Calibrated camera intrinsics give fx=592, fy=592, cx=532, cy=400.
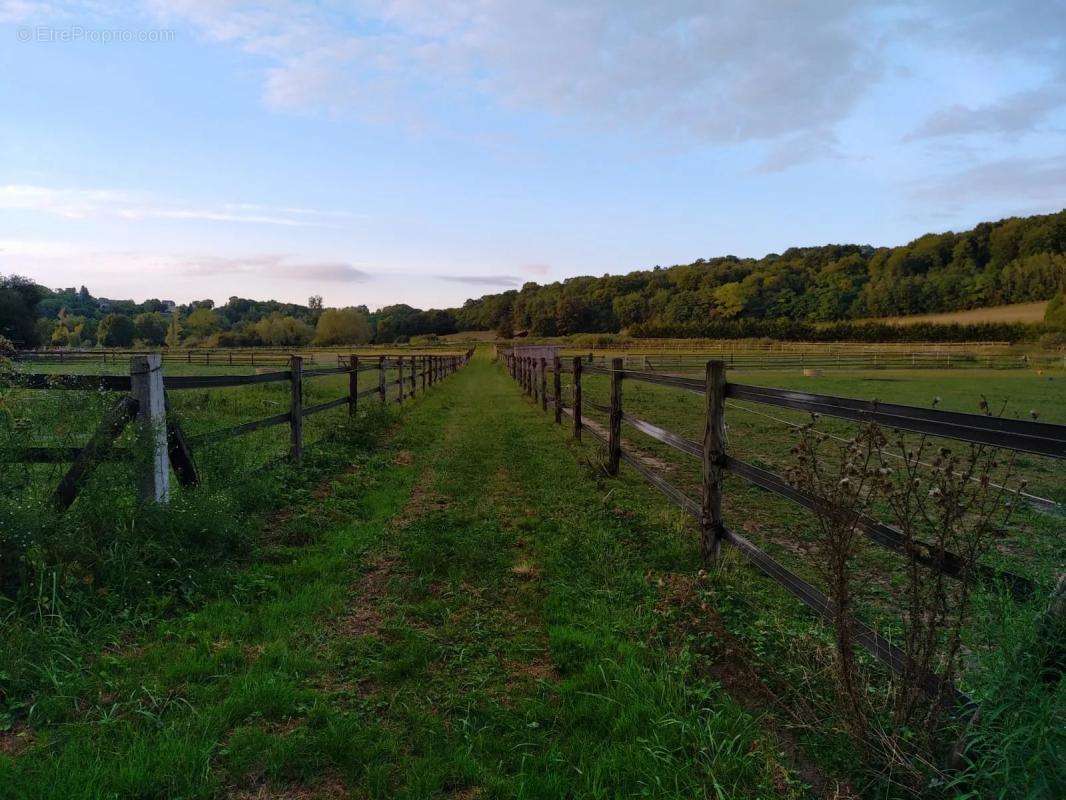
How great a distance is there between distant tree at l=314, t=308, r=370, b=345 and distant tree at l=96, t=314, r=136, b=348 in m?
30.6

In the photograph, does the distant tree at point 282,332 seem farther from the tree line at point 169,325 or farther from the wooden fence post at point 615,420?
the wooden fence post at point 615,420

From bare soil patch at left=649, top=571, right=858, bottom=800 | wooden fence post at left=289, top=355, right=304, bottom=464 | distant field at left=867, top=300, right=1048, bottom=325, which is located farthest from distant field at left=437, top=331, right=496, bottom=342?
bare soil patch at left=649, top=571, right=858, bottom=800

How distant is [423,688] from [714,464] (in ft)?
7.95

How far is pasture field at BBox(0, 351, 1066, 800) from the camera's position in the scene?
2113 millimetres


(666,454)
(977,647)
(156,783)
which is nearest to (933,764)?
(977,647)

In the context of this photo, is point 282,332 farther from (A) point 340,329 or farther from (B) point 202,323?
(B) point 202,323

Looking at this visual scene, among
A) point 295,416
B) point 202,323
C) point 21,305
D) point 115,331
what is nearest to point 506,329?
point 202,323

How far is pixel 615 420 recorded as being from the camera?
722 centimetres

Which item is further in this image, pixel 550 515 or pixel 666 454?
pixel 666 454

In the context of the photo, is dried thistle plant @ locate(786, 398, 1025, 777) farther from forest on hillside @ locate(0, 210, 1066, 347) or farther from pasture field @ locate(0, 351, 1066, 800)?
forest on hillside @ locate(0, 210, 1066, 347)

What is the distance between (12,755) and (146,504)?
202cm

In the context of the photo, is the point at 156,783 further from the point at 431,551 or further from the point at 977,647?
the point at 977,647

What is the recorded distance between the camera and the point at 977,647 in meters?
2.10

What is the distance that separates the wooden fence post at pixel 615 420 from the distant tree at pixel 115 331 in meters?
115
